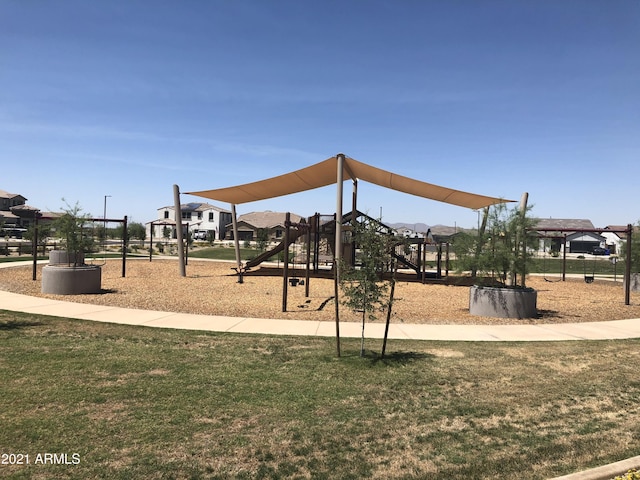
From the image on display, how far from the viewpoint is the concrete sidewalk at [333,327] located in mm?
9805

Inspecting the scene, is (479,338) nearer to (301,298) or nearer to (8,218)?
(301,298)

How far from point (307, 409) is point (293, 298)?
10154 millimetres

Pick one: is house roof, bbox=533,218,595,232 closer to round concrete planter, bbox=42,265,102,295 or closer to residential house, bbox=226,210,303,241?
residential house, bbox=226,210,303,241

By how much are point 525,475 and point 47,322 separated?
33.6 ft

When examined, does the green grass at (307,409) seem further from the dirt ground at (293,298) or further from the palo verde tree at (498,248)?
the palo verde tree at (498,248)

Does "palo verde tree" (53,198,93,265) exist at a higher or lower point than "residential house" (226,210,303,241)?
lower

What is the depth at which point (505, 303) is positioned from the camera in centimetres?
1245

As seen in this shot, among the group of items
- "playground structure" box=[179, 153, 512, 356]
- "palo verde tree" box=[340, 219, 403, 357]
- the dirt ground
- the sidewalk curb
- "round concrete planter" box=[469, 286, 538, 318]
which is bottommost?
the sidewalk curb

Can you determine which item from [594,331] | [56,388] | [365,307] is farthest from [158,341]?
[594,331]

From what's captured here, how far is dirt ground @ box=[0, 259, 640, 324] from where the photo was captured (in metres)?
12.4

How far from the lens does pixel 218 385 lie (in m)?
6.02

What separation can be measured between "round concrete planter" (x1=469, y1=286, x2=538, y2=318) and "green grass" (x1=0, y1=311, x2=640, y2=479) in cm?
402

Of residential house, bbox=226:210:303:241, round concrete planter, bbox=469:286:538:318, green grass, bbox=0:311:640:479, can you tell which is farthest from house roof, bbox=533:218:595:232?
green grass, bbox=0:311:640:479

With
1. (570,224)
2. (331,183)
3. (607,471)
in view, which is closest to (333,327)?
(607,471)
